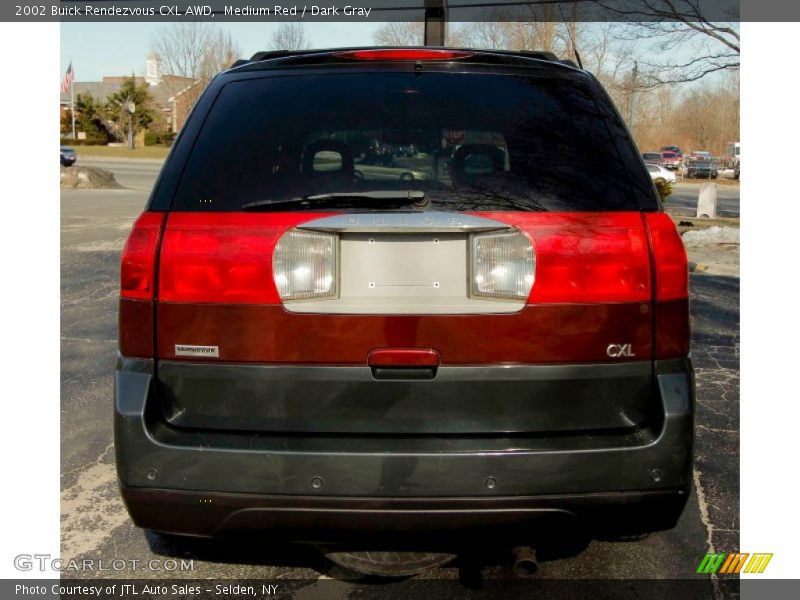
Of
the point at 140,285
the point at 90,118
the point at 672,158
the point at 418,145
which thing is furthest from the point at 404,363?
the point at 90,118

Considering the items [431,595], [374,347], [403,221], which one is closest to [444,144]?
[403,221]

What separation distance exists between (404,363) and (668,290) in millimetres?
830

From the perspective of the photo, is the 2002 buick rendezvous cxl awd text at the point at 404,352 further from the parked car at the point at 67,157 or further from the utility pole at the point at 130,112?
the utility pole at the point at 130,112

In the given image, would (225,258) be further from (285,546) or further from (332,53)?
(285,546)

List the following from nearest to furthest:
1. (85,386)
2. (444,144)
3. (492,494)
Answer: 1. (492,494)
2. (444,144)
3. (85,386)

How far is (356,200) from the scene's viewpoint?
2.32 metres

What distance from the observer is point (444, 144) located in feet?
8.43

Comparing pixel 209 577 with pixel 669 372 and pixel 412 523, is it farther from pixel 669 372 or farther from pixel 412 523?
pixel 669 372

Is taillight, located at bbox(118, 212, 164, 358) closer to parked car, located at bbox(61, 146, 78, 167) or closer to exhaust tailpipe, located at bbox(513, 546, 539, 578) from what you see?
exhaust tailpipe, located at bbox(513, 546, 539, 578)

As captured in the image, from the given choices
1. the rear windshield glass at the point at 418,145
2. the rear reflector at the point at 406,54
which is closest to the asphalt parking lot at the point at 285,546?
the rear windshield glass at the point at 418,145

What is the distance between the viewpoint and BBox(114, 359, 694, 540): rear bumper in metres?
2.26

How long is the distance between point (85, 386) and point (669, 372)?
442 cm

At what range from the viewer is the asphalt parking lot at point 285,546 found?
3.16 metres

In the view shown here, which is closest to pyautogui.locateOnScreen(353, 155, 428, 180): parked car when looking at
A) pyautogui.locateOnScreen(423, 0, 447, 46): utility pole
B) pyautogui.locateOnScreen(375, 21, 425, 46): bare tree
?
pyautogui.locateOnScreen(423, 0, 447, 46): utility pole
